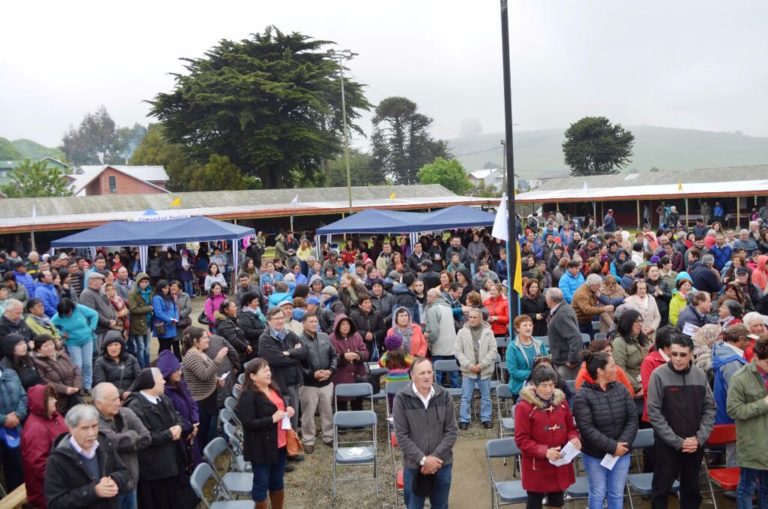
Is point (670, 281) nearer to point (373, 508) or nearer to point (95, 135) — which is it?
point (373, 508)

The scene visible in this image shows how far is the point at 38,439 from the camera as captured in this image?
4836mm

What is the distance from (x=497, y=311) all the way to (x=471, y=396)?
181 centimetres

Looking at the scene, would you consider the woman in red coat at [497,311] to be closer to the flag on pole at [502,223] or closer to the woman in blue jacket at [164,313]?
the flag on pole at [502,223]

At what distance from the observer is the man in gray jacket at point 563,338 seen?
6617 millimetres

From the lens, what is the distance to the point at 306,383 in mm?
6902

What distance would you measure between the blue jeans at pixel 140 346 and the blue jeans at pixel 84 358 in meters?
0.87

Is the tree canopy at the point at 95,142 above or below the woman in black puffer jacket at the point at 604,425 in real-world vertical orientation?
above

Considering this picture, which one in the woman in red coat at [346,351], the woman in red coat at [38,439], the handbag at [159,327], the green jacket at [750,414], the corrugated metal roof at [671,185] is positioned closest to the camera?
the green jacket at [750,414]

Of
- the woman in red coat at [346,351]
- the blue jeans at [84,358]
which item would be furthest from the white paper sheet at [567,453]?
the blue jeans at [84,358]

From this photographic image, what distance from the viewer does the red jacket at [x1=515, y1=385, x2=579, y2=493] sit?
4.47m

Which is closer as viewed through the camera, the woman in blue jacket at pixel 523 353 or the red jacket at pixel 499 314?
the woman in blue jacket at pixel 523 353

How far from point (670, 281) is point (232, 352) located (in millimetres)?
6380

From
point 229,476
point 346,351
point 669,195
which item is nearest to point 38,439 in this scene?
point 229,476

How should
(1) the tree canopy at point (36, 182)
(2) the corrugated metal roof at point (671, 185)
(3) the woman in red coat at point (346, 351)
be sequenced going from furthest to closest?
1. (1) the tree canopy at point (36, 182)
2. (2) the corrugated metal roof at point (671, 185)
3. (3) the woman in red coat at point (346, 351)
